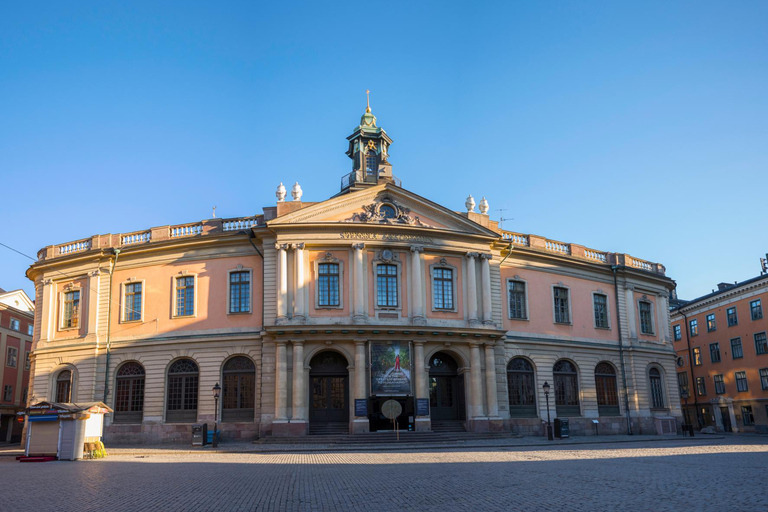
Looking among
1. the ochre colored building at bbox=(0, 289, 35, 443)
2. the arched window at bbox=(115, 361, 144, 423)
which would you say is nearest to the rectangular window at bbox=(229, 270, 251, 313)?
the arched window at bbox=(115, 361, 144, 423)

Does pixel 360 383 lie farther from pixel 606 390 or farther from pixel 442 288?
pixel 606 390

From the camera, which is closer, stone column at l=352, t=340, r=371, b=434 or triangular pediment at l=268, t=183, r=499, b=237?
stone column at l=352, t=340, r=371, b=434

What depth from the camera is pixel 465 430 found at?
106 feet

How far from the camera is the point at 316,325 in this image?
102 feet

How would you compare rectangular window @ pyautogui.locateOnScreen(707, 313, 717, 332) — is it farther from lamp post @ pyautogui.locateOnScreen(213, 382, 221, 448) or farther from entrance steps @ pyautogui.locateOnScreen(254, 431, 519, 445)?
lamp post @ pyautogui.locateOnScreen(213, 382, 221, 448)

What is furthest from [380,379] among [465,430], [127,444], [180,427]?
[127,444]

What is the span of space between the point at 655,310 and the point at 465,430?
17.1m

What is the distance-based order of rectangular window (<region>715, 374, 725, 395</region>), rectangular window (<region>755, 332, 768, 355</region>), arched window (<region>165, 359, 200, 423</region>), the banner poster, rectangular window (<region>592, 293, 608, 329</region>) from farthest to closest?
1. rectangular window (<region>715, 374, 725, 395</region>)
2. rectangular window (<region>755, 332, 768, 355</region>)
3. rectangular window (<region>592, 293, 608, 329</region>)
4. arched window (<region>165, 359, 200, 423</region>)
5. the banner poster

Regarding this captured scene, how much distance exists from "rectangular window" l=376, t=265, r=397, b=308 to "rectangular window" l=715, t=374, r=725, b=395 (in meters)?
31.4

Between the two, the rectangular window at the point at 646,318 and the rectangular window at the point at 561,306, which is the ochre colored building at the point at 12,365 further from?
the rectangular window at the point at 646,318

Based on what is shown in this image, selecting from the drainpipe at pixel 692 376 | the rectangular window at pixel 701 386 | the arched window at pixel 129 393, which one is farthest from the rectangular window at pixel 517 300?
the drainpipe at pixel 692 376

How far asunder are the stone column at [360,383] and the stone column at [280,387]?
3133 millimetres

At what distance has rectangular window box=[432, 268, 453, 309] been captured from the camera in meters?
33.7

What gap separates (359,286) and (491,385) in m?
8.04
